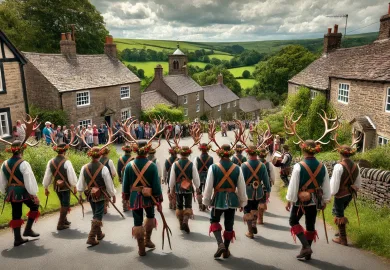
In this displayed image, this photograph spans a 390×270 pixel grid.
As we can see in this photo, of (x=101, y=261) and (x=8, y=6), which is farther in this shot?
(x=8, y=6)

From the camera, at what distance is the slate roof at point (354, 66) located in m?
15.2

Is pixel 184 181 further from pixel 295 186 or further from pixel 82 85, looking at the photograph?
pixel 82 85

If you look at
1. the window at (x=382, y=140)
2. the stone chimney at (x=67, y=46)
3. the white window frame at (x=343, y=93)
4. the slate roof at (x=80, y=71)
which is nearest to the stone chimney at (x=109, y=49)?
the slate roof at (x=80, y=71)

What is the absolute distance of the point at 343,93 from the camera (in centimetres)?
1808

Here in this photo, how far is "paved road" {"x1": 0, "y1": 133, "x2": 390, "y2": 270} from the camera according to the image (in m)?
5.70

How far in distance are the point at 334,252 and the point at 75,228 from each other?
226 inches

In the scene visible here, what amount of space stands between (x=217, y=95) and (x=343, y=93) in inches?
1287

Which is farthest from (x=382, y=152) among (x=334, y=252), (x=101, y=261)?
(x=101, y=261)

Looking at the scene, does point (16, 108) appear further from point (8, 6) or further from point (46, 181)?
point (8, 6)

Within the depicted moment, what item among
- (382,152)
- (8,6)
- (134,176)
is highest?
(8,6)

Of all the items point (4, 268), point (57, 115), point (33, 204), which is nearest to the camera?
point (4, 268)

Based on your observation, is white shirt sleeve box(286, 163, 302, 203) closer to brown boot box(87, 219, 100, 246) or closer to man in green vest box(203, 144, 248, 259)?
man in green vest box(203, 144, 248, 259)

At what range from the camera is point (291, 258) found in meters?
5.95

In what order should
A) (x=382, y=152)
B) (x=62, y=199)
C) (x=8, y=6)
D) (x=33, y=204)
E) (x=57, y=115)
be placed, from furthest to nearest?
1. (x=8, y=6)
2. (x=57, y=115)
3. (x=382, y=152)
4. (x=62, y=199)
5. (x=33, y=204)
